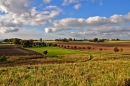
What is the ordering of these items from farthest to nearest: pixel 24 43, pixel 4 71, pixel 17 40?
pixel 17 40, pixel 24 43, pixel 4 71

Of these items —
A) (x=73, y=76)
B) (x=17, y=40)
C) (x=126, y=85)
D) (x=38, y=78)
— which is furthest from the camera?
(x=17, y=40)

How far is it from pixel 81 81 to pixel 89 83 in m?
0.65

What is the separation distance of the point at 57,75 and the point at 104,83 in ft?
14.1

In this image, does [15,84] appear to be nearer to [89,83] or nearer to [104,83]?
[89,83]

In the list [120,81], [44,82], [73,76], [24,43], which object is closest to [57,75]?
[73,76]

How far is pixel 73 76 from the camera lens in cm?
1662

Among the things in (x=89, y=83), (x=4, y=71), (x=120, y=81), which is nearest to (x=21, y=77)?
(x=4, y=71)

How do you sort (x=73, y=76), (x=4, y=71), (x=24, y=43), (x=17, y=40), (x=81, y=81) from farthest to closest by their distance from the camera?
1. (x=17, y=40)
2. (x=24, y=43)
3. (x=4, y=71)
4. (x=73, y=76)
5. (x=81, y=81)

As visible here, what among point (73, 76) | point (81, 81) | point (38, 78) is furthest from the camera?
point (73, 76)

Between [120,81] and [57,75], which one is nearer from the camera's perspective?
[120,81]

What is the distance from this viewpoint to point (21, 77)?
16203 millimetres

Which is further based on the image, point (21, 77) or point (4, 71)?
point (4, 71)

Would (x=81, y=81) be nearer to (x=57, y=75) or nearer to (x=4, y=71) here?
(x=57, y=75)

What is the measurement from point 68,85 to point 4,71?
807cm
